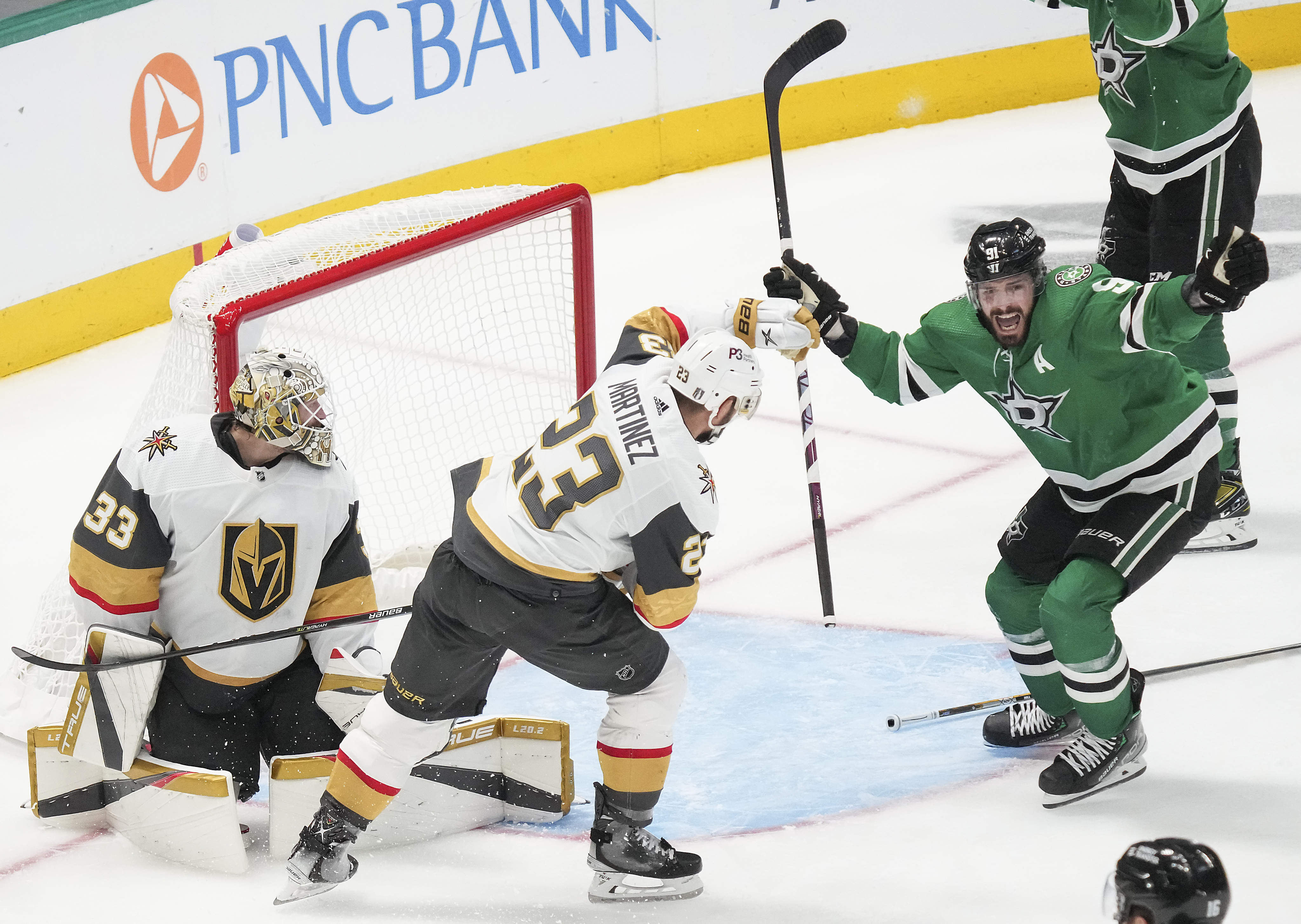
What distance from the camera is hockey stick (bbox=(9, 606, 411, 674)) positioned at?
2.76 m

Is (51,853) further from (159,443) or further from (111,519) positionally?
(159,443)

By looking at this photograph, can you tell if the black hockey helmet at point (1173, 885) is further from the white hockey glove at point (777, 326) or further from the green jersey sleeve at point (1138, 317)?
the white hockey glove at point (777, 326)

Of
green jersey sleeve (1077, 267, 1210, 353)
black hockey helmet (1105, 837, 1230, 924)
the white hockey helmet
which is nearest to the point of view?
black hockey helmet (1105, 837, 1230, 924)

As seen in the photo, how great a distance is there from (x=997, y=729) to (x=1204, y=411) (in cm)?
71

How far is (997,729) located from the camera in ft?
10.2

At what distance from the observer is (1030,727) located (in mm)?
3102

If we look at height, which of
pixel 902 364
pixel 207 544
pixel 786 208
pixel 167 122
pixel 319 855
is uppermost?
pixel 167 122

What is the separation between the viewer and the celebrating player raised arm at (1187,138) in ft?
12.3

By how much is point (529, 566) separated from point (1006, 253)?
37.2 inches

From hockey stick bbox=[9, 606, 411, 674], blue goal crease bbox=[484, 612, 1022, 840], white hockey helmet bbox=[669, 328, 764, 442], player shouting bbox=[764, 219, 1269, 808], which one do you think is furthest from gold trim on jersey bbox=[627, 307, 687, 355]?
blue goal crease bbox=[484, 612, 1022, 840]

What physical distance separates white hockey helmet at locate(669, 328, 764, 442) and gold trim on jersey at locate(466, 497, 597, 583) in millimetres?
303

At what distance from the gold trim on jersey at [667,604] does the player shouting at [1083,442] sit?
0.68 meters

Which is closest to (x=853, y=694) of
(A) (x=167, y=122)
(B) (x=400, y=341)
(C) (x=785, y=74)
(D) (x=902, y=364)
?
(D) (x=902, y=364)

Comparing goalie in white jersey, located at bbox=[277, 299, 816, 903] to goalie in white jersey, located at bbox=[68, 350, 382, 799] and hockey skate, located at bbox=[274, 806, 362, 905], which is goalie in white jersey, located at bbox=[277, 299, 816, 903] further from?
goalie in white jersey, located at bbox=[68, 350, 382, 799]
